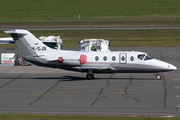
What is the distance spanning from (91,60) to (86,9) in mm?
96460

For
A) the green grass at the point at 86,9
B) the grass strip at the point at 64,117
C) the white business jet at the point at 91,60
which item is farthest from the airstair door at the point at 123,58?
the green grass at the point at 86,9

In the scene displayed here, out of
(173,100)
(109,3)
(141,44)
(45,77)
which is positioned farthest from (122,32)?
(109,3)

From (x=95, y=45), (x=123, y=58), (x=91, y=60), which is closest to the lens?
(x=123, y=58)

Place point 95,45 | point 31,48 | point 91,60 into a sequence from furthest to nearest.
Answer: point 95,45 < point 31,48 < point 91,60

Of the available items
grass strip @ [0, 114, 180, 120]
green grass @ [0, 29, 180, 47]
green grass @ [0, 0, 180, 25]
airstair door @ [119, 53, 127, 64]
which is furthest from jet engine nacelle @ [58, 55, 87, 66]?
green grass @ [0, 0, 180, 25]

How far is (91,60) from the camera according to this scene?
32.7 m

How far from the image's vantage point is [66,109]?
22.0 metres

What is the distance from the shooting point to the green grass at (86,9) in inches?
4569

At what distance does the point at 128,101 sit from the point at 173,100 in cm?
324

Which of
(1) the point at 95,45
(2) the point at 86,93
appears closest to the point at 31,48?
(2) the point at 86,93

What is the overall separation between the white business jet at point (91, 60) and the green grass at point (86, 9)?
Result: 7903cm

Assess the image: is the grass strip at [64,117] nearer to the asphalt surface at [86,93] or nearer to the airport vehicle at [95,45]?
the asphalt surface at [86,93]

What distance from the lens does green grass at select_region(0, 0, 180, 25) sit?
116 metres

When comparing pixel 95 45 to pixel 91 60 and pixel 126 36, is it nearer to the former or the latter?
pixel 91 60
